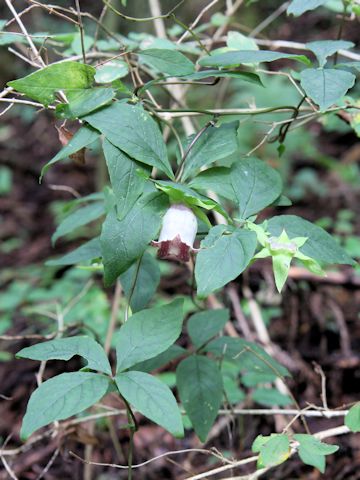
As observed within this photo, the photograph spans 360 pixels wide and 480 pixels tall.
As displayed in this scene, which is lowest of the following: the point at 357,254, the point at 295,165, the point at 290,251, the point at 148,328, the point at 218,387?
the point at 295,165

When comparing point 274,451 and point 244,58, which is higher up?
point 244,58

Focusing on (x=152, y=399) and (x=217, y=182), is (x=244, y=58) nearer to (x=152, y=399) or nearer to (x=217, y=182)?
(x=217, y=182)

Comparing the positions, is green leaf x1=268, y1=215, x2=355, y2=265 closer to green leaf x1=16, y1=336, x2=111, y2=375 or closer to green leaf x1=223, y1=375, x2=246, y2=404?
green leaf x1=16, y1=336, x2=111, y2=375

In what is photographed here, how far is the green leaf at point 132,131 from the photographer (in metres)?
0.86

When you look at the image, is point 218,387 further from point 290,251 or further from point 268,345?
point 268,345

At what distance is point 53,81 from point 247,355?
66 centimetres

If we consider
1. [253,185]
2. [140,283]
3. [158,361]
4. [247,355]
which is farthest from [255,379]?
[253,185]

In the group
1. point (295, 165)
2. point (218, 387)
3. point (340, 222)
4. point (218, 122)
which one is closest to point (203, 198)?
point (218, 122)

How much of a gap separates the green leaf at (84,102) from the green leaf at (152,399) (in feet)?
1.35

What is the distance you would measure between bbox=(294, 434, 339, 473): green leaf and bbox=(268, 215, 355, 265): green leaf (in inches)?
11.4

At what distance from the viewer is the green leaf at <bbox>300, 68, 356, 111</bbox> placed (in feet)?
2.80

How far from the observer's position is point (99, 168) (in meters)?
3.28

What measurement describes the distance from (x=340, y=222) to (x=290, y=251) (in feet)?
6.51

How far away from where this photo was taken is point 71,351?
0.89 meters
